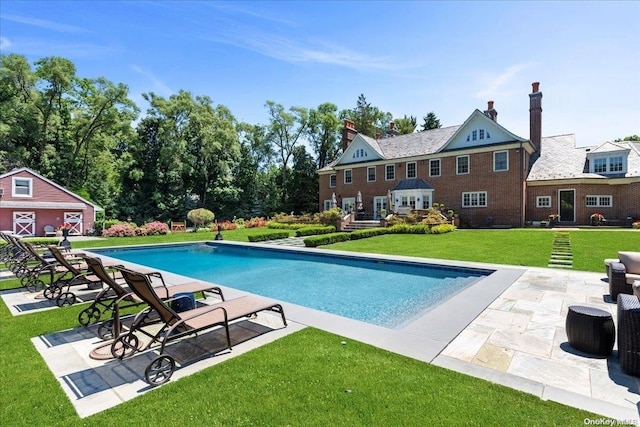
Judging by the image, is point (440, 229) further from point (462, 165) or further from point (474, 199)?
point (462, 165)

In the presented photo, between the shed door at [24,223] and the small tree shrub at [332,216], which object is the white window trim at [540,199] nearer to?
the small tree shrub at [332,216]

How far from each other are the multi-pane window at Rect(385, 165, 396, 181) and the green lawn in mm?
25319

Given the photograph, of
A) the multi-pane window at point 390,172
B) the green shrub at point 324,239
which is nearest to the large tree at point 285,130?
the multi-pane window at point 390,172

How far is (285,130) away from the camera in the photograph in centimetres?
4191

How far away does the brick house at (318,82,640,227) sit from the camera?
21547 millimetres

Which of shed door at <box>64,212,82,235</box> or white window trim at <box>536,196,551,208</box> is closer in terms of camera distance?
white window trim at <box>536,196,551,208</box>

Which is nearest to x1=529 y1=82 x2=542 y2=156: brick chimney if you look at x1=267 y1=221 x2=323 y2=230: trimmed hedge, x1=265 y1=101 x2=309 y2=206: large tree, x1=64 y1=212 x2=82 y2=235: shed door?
x1=267 y1=221 x2=323 y2=230: trimmed hedge

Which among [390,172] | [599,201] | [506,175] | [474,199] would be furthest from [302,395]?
[390,172]

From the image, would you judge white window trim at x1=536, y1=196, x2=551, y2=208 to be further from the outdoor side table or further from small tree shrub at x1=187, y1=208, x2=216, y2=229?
small tree shrub at x1=187, y1=208, x2=216, y2=229

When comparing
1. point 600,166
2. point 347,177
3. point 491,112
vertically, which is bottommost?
point 600,166

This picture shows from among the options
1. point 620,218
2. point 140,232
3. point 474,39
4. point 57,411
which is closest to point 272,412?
point 57,411

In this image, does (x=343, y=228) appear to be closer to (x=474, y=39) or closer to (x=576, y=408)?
(x=474, y=39)

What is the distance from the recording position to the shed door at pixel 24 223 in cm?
2230

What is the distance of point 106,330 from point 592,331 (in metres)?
6.36
